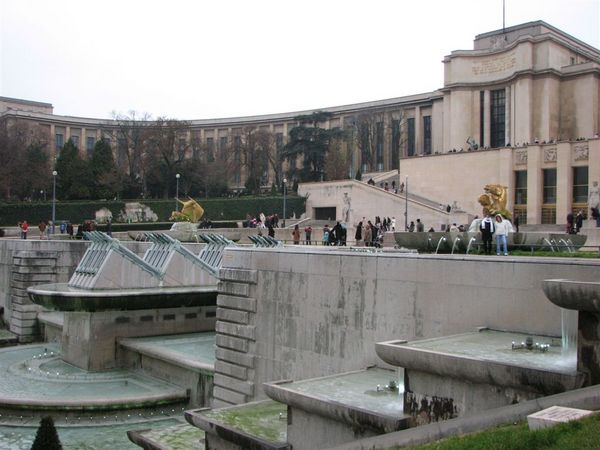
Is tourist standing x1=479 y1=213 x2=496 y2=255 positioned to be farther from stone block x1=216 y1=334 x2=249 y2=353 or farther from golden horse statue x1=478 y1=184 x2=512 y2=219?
stone block x1=216 y1=334 x2=249 y2=353

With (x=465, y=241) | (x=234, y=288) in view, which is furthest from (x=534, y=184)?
(x=234, y=288)

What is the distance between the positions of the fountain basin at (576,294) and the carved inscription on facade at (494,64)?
182ft

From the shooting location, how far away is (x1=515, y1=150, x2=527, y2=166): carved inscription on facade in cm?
4825

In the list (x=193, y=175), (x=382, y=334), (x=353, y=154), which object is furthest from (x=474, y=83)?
(x=382, y=334)

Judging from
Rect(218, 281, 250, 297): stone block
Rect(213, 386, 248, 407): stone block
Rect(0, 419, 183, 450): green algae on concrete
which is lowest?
Rect(0, 419, 183, 450): green algae on concrete

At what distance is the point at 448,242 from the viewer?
50.3 feet

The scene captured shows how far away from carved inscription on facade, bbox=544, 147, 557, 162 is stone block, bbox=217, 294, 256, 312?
36476mm

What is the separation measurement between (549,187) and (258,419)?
40.6 metres

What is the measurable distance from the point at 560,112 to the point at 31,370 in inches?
1987

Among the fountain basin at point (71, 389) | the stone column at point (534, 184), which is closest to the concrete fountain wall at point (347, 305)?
the fountain basin at point (71, 389)

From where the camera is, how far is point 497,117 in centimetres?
6131

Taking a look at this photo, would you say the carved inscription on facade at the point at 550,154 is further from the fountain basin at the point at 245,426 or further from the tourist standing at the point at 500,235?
the fountain basin at the point at 245,426

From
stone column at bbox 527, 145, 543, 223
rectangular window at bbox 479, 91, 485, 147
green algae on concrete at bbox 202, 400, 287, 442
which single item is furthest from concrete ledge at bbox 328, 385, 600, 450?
rectangular window at bbox 479, 91, 485, 147

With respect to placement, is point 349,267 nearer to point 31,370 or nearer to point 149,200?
point 31,370
